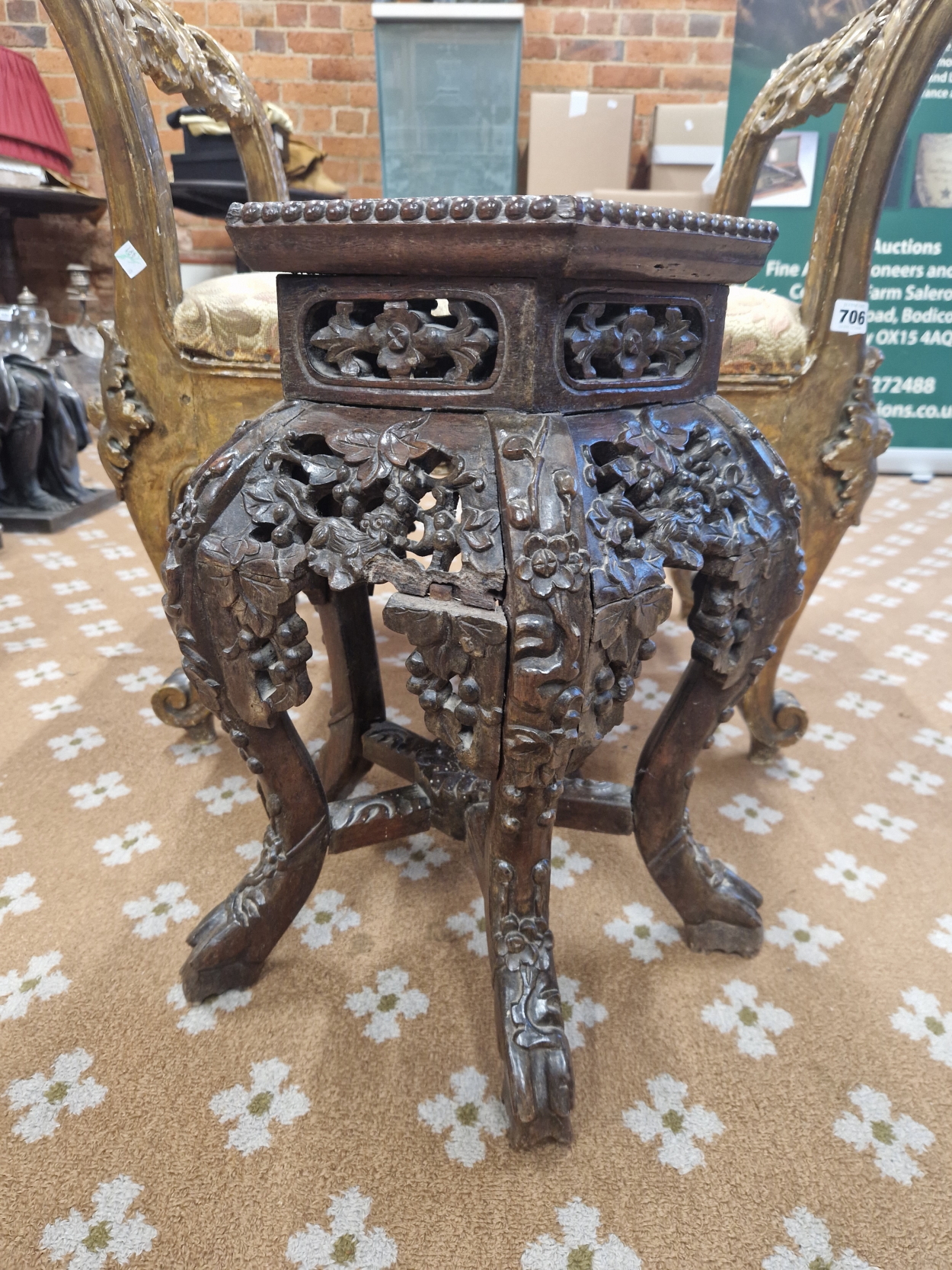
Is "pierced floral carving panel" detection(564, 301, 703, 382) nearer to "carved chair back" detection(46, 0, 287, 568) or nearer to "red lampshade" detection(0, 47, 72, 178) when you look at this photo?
"carved chair back" detection(46, 0, 287, 568)

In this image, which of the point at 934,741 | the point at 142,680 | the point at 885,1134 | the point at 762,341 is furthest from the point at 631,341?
the point at 142,680

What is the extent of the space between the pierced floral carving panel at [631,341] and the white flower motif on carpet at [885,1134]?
2.38ft

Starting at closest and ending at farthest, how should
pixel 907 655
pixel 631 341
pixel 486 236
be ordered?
pixel 486 236 < pixel 631 341 < pixel 907 655

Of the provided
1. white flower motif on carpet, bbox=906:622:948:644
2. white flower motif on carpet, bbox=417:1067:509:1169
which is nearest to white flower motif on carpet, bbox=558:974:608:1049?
white flower motif on carpet, bbox=417:1067:509:1169

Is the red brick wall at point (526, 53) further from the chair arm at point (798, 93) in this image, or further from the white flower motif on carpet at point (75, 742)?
the white flower motif on carpet at point (75, 742)

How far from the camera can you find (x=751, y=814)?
1.26 meters

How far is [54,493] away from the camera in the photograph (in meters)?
2.77

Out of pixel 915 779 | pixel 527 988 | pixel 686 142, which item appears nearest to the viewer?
pixel 527 988

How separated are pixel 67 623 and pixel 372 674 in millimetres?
1039

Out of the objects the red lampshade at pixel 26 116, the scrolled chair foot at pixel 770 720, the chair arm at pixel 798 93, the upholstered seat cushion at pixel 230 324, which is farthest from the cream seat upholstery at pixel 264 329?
the red lampshade at pixel 26 116

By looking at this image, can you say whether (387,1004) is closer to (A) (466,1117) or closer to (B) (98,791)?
(A) (466,1117)

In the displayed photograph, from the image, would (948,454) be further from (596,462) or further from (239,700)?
(239,700)

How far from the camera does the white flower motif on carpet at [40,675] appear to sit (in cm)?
160

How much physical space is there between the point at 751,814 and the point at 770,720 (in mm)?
182
